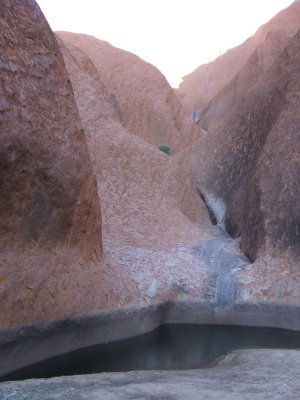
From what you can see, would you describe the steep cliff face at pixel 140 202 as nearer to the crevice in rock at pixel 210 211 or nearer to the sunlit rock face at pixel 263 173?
the crevice in rock at pixel 210 211

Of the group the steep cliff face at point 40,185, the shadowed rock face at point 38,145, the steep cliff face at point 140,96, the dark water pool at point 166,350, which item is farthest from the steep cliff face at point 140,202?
the steep cliff face at point 140,96

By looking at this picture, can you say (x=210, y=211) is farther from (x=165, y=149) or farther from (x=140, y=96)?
(x=140, y=96)

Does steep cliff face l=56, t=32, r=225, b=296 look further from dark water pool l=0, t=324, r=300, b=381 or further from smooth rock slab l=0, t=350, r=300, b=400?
smooth rock slab l=0, t=350, r=300, b=400

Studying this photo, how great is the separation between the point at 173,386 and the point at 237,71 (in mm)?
26375

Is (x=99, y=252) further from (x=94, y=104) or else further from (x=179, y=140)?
(x=179, y=140)

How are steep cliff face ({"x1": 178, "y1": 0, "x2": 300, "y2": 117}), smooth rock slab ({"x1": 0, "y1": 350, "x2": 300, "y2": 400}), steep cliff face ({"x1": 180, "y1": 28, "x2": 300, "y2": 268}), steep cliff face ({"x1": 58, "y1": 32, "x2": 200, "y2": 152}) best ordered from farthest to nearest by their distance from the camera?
steep cliff face ({"x1": 178, "y1": 0, "x2": 300, "y2": 117}) → steep cliff face ({"x1": 58, "y1": 32, "x2": 200, "y2": 152}) → steep cliff face ({"x1": 180, "y1": 28, "x2": 300, "y2": 268}) → smooth rock slab ({"x1": 0, "y1": 350, "x2": 300, "y2": 400})

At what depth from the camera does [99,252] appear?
8.84 meters

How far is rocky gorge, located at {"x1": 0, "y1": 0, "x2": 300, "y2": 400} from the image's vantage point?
664 cm

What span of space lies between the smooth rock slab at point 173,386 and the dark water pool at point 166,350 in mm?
1687

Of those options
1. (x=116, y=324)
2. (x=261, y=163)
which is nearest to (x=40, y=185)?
(x=116, y=324)

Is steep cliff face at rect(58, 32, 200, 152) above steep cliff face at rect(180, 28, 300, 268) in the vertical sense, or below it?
above

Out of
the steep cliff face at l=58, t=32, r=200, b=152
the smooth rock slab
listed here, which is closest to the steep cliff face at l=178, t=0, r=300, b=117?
the steep cliff face at l=58, t=32, r=200, b=152

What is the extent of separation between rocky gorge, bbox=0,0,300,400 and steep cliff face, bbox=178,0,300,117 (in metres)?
3.77

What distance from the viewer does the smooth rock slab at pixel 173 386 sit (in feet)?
14.5
